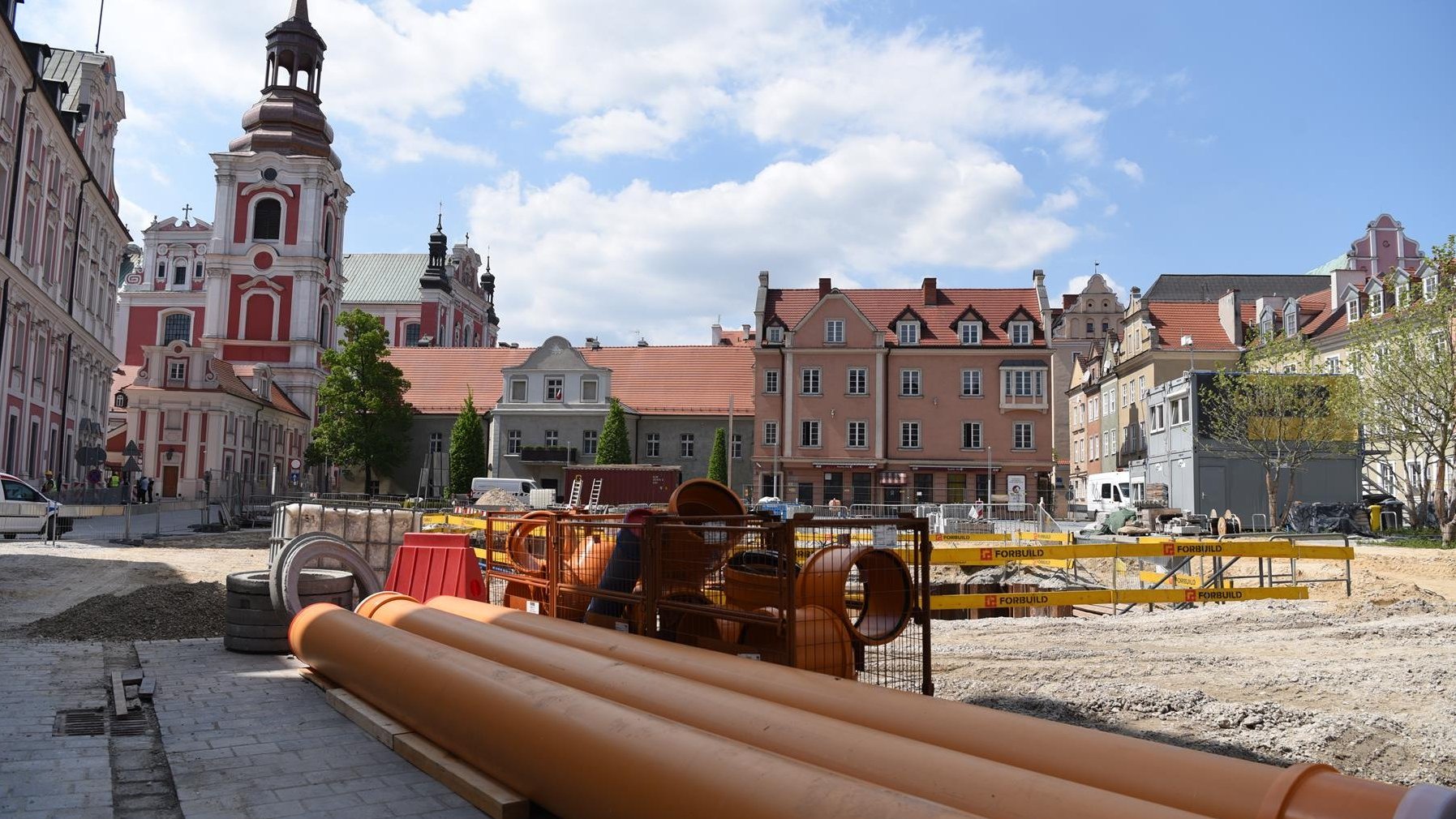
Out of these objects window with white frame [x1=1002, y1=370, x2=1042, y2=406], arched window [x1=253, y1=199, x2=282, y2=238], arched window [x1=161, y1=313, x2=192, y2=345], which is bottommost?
window with white frame [x1=1002, y1=370, x2=1042, y2=406]

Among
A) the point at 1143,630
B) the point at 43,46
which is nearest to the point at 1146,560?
the point at 1143,630

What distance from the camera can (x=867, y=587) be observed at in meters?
6.87

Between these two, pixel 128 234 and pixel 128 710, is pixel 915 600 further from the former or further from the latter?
pixel 128 234

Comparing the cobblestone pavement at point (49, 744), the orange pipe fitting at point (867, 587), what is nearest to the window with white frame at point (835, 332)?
the cobblestone pavement at point (49, 744)

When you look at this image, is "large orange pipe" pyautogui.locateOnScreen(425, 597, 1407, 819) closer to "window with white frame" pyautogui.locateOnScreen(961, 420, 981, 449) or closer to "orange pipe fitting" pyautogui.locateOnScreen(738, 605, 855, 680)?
"orange pipe fitting" pyautogui.locateOnScreen(738, 605, 855, 680)

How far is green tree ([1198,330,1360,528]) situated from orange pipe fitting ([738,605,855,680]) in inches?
1380

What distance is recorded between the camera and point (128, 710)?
6.86 meters

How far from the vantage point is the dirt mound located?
1051 cm

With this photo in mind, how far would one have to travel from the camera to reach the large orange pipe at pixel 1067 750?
3129 mm

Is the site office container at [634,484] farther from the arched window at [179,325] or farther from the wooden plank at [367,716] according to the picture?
the arched window at [179,325]

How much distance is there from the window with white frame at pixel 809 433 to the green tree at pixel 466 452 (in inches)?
684

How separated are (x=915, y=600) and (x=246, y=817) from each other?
168 inches

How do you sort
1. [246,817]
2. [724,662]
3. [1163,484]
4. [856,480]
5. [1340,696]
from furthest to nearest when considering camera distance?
[856,480] → [1163,484] → [1340,696] → [724,662] → [246,817]

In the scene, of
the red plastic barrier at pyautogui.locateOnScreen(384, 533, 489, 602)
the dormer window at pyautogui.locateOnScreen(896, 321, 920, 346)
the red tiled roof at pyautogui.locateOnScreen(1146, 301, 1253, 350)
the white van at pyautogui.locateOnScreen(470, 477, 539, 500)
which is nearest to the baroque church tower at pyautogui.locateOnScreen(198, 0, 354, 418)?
the white van at pyautogui.locateOnScreen(470, 477, 539, 500)
